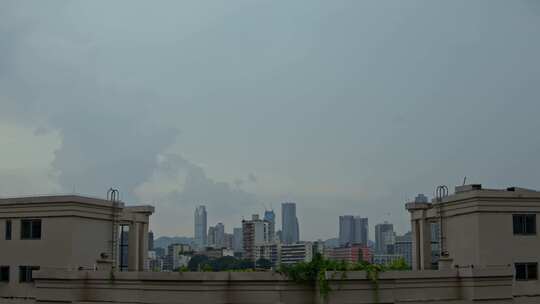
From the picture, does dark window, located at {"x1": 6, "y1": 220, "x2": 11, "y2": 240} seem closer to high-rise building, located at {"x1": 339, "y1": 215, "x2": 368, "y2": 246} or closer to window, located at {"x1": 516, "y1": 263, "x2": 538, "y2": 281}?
window, located at {"x1": 516, "y1": 263, "x2": 538, "y2": 281}

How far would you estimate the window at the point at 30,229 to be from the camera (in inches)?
1649

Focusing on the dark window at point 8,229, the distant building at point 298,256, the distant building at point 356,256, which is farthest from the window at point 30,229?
the distant building at point 356,256

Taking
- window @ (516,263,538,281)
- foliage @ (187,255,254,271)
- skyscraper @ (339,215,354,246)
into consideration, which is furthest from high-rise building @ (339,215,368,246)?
window @ (516,263,538,281)

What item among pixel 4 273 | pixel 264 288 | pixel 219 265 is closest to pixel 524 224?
pixel 264 288

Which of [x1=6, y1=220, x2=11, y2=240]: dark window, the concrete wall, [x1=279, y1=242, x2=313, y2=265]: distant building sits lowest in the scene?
the concrete wall

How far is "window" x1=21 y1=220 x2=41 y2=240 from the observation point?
137 feet

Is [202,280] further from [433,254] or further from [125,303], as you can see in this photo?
[433,254]

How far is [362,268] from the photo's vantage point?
30.6 metres

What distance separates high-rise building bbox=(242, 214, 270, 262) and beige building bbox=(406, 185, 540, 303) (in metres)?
68.2

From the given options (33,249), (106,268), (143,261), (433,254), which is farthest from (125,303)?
(433,254)

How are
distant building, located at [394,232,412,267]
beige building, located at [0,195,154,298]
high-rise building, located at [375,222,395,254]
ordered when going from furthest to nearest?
high-rise building, located at [375,222,395,254] → distant building, located at [394,232,412,267] → beige building, located at [0,195,154,298]

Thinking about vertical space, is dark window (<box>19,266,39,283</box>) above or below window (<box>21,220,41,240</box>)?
below

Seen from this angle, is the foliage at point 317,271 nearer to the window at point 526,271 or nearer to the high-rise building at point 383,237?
the window at point 526,271

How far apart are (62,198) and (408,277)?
19041mm
